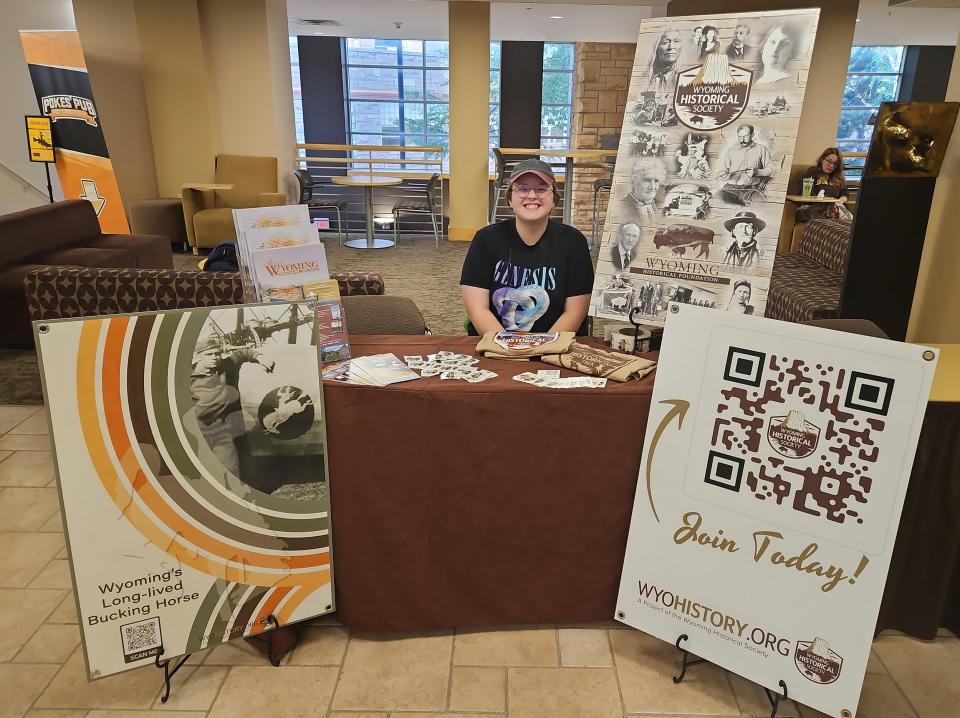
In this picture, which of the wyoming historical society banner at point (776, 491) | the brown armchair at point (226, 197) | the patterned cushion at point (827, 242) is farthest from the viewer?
the brown armchair at point (226, 197)

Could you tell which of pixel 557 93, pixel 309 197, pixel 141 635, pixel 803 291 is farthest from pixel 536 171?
pixel 557 93

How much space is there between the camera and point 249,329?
5.49 feet

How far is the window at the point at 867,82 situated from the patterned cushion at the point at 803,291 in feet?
30.4

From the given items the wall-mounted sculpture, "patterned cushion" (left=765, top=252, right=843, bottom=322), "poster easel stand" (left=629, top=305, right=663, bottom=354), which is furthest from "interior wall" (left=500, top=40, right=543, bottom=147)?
"poster easel stand" (left=629, top=305, right=663, bottom=354)

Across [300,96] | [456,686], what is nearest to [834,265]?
[456,686]

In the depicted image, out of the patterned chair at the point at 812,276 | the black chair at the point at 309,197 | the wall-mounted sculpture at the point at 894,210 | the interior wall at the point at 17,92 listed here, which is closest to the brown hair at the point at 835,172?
the patterned chair at the point at 812,276

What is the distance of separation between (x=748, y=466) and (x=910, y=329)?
1.82m

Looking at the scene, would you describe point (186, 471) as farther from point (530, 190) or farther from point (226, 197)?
point (226, 197)

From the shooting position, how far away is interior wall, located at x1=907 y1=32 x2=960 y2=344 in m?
2.65

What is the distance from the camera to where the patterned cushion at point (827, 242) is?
4.59 m

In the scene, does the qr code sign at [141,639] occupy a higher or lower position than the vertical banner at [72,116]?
lower

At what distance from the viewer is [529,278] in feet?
7.99

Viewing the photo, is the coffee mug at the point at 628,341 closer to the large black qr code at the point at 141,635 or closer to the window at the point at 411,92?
the large black qr code at the point at 141,635

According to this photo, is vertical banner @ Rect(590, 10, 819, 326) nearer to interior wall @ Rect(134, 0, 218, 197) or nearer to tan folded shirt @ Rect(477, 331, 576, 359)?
tan folded shirt @ Rect(477, 331, 576, 359)
